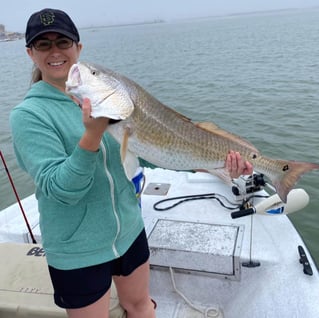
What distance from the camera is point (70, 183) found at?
1.74 m

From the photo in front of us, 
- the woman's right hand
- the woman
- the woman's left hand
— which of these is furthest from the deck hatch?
the woman's right hand

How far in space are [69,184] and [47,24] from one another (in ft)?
2.84

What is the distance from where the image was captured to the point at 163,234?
3592mm

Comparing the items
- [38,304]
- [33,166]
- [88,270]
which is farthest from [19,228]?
[33,166]

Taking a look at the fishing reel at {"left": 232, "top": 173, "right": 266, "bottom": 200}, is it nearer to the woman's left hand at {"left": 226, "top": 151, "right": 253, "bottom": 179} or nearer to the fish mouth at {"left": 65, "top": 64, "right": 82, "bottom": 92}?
the woman's left hand at {"left": 226, "top": 151, "right": 253, "bottom": 179}

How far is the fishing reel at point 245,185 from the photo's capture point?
158 inches

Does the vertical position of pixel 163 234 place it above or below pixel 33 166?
below

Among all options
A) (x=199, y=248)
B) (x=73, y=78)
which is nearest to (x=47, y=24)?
(x=73, y=78)

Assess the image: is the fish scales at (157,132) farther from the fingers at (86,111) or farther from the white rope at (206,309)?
the white rope at (206,309)

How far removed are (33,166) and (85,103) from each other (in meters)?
0.40

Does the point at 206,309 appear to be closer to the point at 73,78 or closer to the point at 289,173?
the point at 289,173

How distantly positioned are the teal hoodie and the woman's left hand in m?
0.70

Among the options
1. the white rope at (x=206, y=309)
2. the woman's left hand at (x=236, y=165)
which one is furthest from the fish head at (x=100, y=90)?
the white rope at (x=206, y=309)

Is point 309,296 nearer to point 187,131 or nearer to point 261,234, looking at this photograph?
point 261,234
